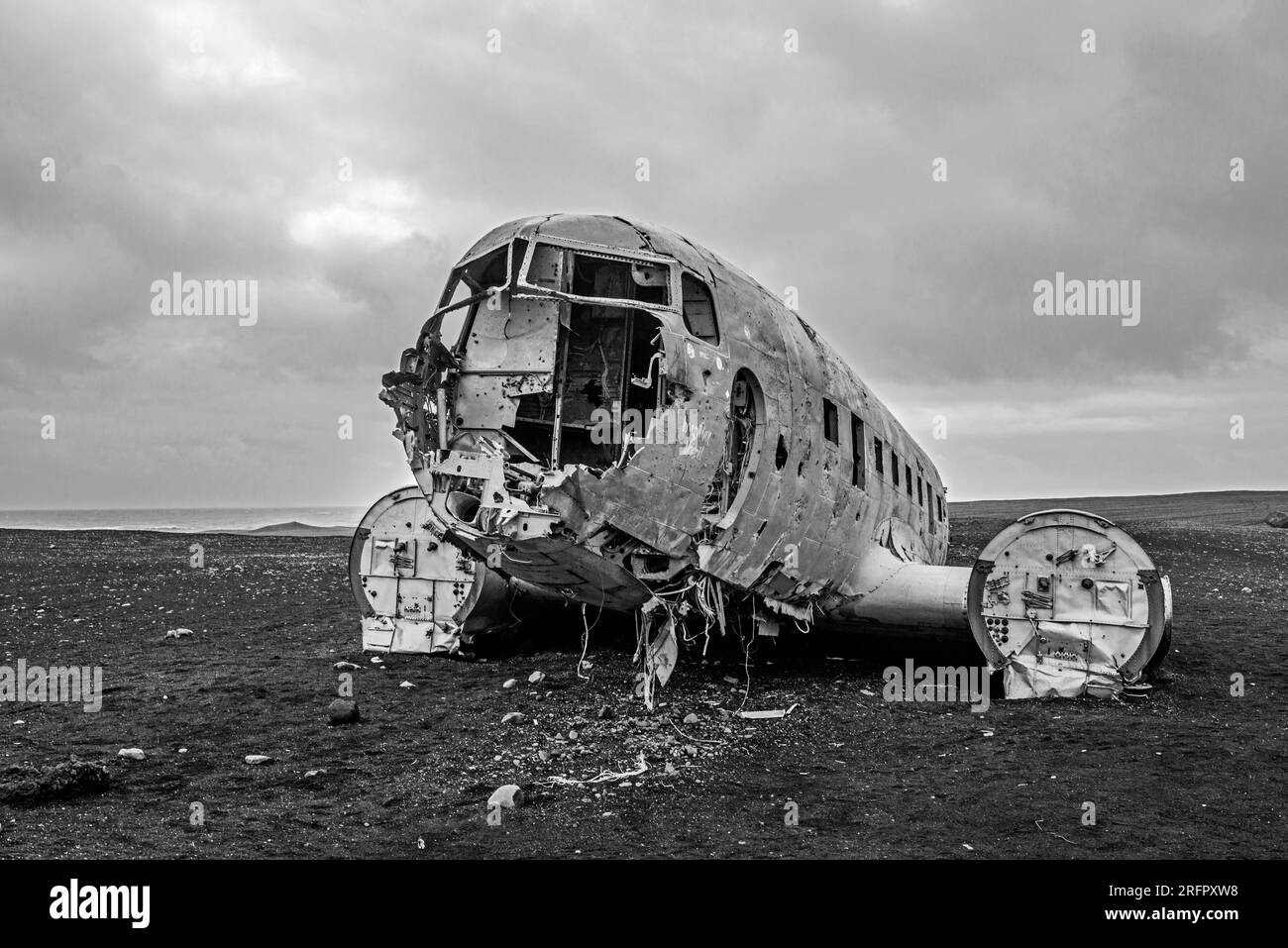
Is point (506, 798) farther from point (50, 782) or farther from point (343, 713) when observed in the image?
point (50, 782)

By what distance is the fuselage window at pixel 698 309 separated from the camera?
9266 mm

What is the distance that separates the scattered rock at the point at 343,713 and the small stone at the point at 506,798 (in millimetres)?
2746

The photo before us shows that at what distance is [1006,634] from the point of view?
10555 mm

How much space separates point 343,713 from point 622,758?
3.03 m

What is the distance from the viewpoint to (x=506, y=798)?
Result: 737cm

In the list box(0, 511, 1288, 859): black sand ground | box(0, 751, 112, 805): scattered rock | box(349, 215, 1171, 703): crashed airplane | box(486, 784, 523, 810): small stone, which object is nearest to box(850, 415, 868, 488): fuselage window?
box(349, 215, 1171, 703): crashed airplane

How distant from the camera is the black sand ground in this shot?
21.6 ft

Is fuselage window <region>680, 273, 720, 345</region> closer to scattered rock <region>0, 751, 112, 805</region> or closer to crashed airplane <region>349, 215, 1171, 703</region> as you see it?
crashed airplane <region>349, 215, 1171, 703</region>

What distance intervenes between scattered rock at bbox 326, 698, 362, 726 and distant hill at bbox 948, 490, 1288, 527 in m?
47.8

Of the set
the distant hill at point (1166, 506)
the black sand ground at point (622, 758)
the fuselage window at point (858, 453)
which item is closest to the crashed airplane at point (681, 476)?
the fuselage window at point (858, 453)

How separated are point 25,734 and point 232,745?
2003mm

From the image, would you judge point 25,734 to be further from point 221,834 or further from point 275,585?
point 275,585

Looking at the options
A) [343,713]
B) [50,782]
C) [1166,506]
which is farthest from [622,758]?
[1166,506]
